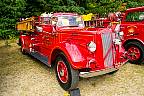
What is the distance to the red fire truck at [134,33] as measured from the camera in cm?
839

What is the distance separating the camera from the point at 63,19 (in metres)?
7.84

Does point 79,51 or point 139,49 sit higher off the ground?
point 79,51

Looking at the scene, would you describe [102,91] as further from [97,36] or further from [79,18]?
[79,18]

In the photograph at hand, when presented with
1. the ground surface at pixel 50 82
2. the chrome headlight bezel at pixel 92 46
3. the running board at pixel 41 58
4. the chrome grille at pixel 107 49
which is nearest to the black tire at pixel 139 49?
the ground surface at pixel 50 82

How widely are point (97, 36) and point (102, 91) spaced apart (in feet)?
5.23

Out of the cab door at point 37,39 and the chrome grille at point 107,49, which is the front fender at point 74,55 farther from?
the cab door at point 37,39

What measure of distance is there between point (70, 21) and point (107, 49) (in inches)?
85.6

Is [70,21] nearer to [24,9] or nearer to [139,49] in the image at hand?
[139,49]

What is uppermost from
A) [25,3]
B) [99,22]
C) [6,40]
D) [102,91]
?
[25,3]

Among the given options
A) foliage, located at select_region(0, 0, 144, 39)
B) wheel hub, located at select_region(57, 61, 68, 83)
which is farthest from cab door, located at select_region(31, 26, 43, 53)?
foliage, located at select_region(0, 0, 144, 39)

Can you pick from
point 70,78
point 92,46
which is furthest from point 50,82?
point 92,46

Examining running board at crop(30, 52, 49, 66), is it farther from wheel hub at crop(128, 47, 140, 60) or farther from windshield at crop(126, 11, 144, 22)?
windshield at crop(126, 11, 144, 22)

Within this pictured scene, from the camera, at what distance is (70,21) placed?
7973 mm

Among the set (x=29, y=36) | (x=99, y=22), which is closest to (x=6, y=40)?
(x=29, y=36)
